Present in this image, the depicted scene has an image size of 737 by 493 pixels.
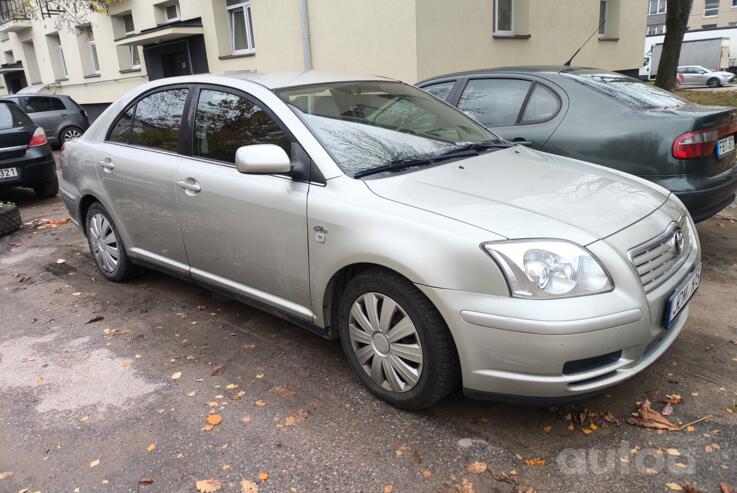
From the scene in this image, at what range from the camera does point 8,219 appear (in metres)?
6.57

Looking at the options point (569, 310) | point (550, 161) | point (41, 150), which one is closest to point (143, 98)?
point (550, 161)

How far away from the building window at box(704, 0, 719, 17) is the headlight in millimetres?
62336

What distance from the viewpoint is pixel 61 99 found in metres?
15.2

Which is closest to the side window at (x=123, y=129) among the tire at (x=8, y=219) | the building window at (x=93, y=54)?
the tire at (x=8, y=219)

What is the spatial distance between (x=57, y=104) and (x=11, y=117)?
8090mm

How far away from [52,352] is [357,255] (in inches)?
89.2

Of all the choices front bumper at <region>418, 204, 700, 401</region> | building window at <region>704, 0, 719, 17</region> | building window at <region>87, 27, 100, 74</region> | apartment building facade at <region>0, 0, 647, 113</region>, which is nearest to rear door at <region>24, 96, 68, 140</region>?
apartment building facade at <region>0, 0, 647, 113</region>

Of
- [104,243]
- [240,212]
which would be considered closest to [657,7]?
[104,243]

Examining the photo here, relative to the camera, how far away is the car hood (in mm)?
2436

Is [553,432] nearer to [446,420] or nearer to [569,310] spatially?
[446,420]

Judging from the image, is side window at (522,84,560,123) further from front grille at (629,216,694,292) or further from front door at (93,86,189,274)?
front door at (93,86,189,274)

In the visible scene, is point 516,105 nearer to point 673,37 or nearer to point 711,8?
point 673,37

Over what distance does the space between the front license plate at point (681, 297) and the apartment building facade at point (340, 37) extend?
7.37 m

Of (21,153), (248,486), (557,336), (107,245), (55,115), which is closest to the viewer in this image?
(557,336)
